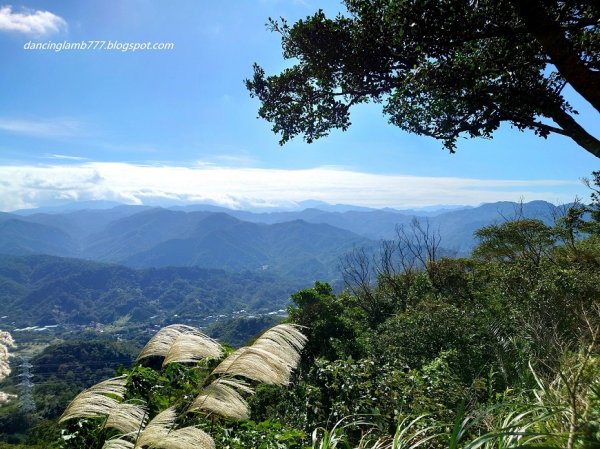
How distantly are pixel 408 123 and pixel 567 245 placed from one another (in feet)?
80.9

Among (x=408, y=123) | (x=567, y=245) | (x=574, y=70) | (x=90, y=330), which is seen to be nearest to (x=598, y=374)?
(x=574, y=70)

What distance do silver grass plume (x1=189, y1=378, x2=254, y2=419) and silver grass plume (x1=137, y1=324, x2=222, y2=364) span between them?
0.47 meters

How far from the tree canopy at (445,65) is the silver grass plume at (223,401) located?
3.66 metres

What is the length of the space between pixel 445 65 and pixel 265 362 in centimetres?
384

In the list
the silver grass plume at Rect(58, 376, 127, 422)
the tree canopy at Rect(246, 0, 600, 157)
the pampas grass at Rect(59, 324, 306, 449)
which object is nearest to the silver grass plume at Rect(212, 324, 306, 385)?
the pampas grass at Rect(59, 324, 306, 449)

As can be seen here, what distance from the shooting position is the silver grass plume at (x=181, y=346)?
9.34 ft

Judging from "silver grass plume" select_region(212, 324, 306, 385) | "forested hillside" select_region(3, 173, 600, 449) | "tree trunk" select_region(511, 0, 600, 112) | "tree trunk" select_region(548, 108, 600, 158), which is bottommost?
"forested hillside" select_region(3, 173, 600, 449)

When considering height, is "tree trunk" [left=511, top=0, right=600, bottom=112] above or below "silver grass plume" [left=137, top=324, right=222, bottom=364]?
A: above

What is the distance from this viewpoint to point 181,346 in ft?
9.50

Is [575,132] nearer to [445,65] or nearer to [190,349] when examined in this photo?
[445,65]

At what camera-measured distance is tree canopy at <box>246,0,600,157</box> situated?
4141 millimetres

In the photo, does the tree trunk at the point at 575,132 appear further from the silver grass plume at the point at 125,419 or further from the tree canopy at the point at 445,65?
the silver grass plume at the point at 125,419

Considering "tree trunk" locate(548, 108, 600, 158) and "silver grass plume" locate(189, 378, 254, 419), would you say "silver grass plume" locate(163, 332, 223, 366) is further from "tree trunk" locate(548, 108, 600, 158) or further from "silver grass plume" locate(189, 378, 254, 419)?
"tree trunk" locate(548, 108, 600, 158)

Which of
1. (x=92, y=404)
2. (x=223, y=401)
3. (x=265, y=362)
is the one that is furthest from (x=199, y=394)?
(x=92, y=404)
